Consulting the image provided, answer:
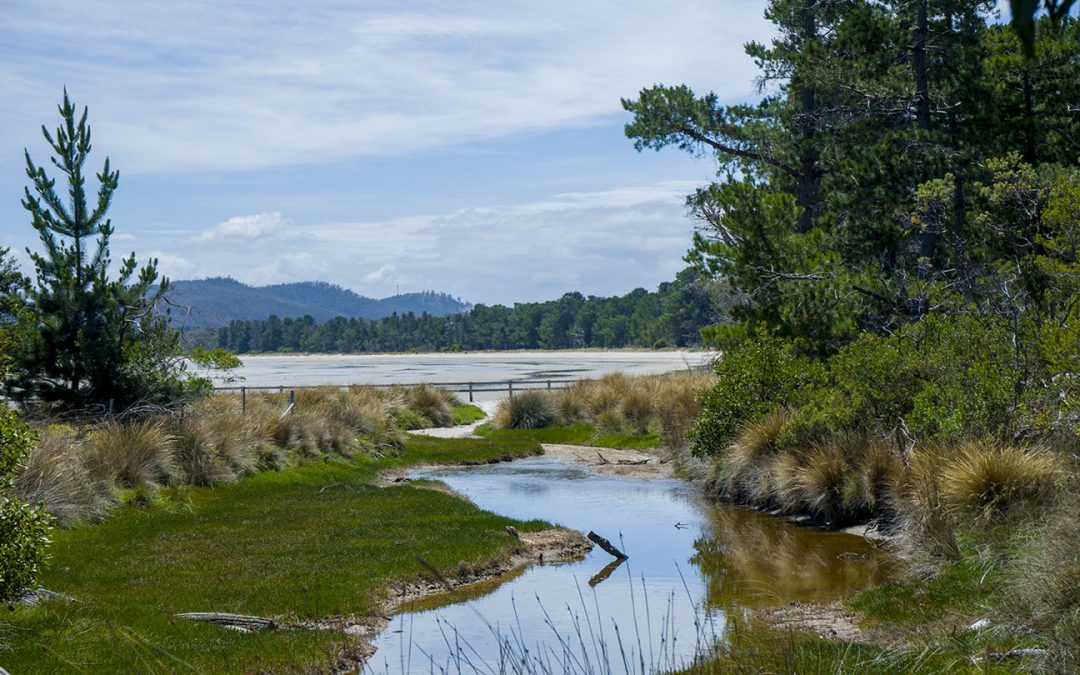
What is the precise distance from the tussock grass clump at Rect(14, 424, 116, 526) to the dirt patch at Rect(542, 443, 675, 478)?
14679mm

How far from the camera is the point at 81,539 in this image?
1669cm

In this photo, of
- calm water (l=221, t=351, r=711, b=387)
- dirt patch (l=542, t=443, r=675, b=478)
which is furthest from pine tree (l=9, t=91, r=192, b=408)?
calm water (l=221, t=351, r=711, b=387)

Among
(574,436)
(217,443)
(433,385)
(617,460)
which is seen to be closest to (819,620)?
(217,443)

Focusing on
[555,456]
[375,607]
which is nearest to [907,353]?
[375,607]

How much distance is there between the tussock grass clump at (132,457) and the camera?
2016cm

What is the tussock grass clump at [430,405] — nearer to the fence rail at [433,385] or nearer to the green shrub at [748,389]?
the fence rail at [433,385]

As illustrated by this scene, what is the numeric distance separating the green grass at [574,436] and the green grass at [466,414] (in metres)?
2.96

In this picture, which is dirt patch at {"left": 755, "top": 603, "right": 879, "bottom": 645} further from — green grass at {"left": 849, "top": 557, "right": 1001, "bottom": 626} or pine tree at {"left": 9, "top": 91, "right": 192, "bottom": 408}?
pine tree at {"left": 9, "top": 91, "right": 192, "bottom": 408}

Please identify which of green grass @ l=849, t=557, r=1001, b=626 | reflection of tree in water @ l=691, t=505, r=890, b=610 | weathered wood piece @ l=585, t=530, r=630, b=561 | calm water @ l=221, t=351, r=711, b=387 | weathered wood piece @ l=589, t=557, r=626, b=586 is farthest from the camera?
calm water @ l=221, t=351, r=711, b=387

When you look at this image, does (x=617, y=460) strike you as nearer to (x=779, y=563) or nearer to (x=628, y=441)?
(x=628, y=441)

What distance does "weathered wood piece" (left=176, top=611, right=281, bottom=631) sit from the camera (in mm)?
12484

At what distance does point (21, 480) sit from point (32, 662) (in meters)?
7.41

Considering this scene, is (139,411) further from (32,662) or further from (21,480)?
(32,662)

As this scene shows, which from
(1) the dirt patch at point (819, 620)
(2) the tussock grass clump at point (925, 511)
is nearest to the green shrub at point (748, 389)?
(2) the tussock grass clump at point (925, 511)
